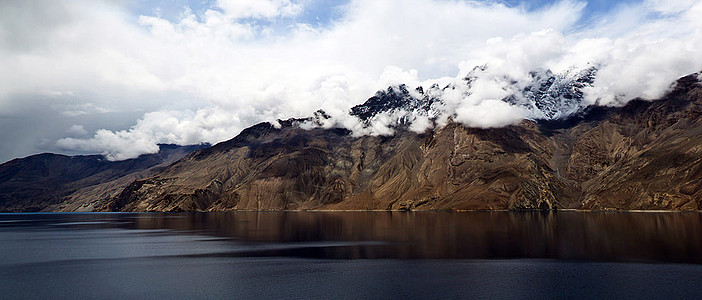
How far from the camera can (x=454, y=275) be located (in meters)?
46.9

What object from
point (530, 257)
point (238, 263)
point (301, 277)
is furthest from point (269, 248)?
point (530, 257)

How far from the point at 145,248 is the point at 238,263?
30429mm

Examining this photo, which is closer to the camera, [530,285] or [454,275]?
[530,285]

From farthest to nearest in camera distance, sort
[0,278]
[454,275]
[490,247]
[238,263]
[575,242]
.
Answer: [575,242]
[490,247]
[238,263]
[0,278]
[454,275]

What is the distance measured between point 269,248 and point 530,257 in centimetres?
4214

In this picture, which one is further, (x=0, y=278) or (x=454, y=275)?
(x=0, y=278)

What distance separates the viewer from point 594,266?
51750mm

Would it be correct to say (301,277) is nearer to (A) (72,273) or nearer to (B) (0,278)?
(A) (72,273)

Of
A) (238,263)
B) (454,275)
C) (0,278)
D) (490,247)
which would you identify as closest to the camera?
(454,275)

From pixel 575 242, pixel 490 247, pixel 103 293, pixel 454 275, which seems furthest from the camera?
pixel 575 242

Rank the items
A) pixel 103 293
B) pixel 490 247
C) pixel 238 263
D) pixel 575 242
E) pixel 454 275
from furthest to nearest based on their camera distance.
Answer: pixel 575 242 → pixel 490 247 → pixel 238 263 → pixel 454 275 → pixel 103 293

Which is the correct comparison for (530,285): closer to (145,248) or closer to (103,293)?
(103,293)

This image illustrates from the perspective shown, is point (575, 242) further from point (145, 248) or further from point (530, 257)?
point (145, 248)

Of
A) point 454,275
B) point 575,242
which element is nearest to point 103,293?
point 454,275
